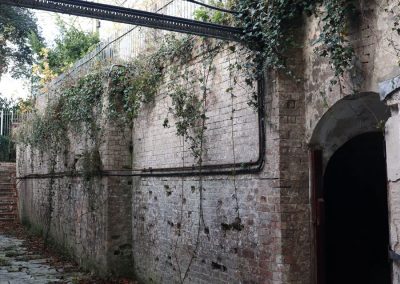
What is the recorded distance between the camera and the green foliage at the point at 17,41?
2184 centimetres

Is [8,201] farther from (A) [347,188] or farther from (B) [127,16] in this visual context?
(A) [347,188]

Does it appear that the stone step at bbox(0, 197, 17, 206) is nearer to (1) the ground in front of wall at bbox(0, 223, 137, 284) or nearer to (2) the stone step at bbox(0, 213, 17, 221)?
(2) the stone step at bbox(0, 213, 17, 221)

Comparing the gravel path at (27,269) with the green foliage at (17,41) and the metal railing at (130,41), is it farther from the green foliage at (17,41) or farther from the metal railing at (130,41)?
the green foliage at (17,41)

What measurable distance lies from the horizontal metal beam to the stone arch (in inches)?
56.6

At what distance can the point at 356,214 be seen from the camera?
588cm

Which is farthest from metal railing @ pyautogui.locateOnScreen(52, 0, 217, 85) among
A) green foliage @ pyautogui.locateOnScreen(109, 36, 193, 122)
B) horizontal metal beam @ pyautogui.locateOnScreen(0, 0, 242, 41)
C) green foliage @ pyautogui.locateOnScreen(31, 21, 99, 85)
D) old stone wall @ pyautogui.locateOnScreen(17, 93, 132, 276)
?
green foliage @ pyautogui.locateOnScreen(31, 21, 99, 85)

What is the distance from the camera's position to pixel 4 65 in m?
22.3

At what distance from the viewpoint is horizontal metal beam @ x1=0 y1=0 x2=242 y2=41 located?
4.45 m

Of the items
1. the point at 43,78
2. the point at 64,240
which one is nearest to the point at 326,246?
the point at 64,240

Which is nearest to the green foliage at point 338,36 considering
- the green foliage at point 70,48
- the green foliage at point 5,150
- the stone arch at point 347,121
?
the stone arch at point 347,121

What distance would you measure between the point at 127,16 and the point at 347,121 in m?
2.65

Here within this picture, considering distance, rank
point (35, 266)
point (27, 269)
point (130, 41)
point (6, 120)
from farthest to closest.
Result: point (6, 120) < point (35, 266) < point (27, 269) < point (130, 41)

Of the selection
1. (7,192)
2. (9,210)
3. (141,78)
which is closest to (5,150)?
(7,192)

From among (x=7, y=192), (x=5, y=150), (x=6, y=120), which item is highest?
(x=6, y=120)
